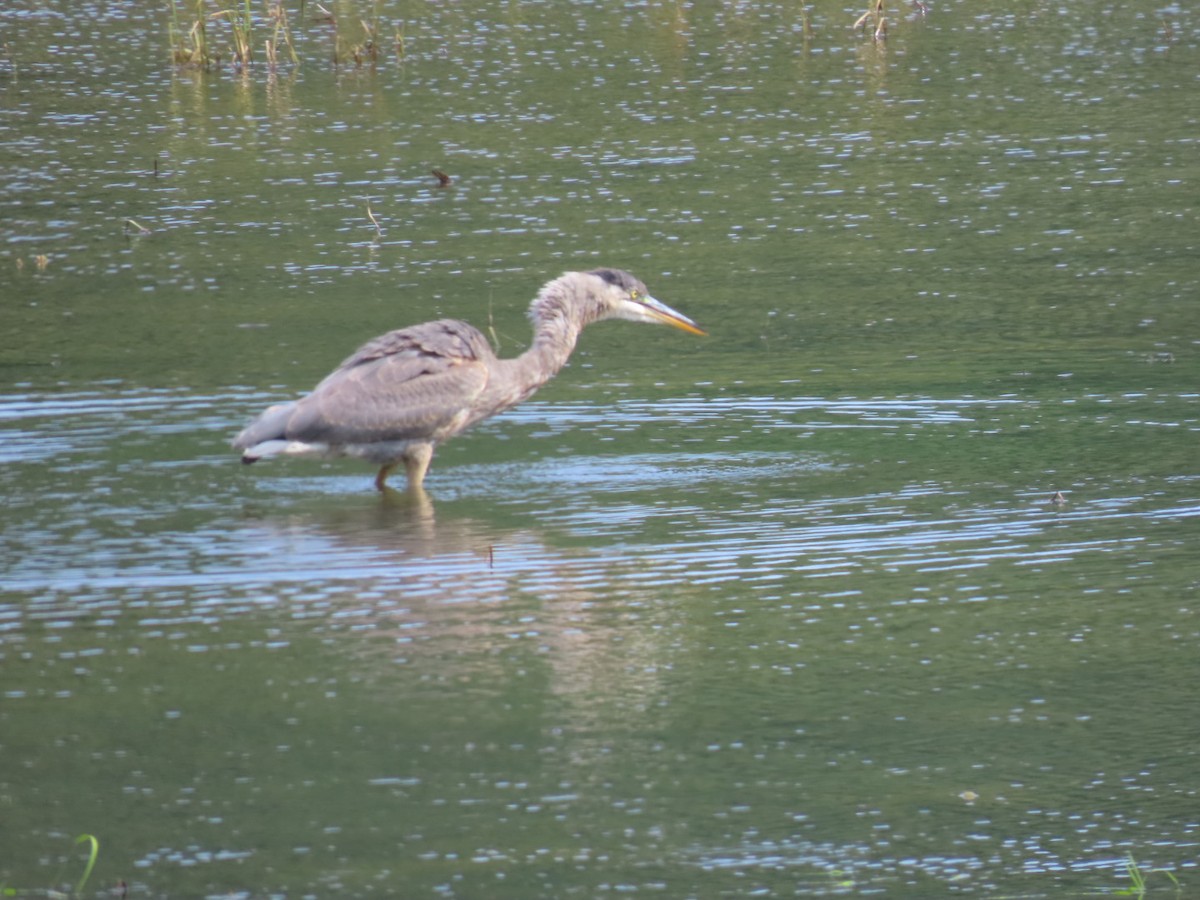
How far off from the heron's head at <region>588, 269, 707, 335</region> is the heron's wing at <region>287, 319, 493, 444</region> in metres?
0.80

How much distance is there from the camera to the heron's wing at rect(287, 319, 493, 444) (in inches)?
A: 353

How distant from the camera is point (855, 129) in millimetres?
16922

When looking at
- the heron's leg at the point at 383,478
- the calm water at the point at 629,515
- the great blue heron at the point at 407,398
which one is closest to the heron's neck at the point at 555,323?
the great blue heron at the point at 407,398

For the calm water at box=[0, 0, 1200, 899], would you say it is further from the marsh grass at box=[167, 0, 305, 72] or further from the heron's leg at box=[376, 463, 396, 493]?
the marsh grass at box=[167, 0, 305, 72]

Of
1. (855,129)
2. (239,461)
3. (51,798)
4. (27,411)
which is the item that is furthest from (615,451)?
(855,129)

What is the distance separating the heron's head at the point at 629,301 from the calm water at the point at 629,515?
17.8 inches

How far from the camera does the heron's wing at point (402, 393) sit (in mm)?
8977

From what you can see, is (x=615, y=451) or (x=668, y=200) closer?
(x=615, y=451)

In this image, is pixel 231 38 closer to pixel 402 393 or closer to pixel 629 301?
pixel 629 301

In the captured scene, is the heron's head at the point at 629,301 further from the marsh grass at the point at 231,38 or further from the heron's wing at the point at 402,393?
the marsh grass at the point at 231,38

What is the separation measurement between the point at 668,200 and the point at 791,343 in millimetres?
3909

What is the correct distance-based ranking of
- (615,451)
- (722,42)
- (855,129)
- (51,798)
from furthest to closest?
1. (722,42)
2. (855,129)
3. (615,451)
4. (51,798)

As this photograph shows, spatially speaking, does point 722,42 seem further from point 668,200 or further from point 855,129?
point 668,200

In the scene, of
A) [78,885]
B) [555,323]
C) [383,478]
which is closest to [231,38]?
[555,323]
